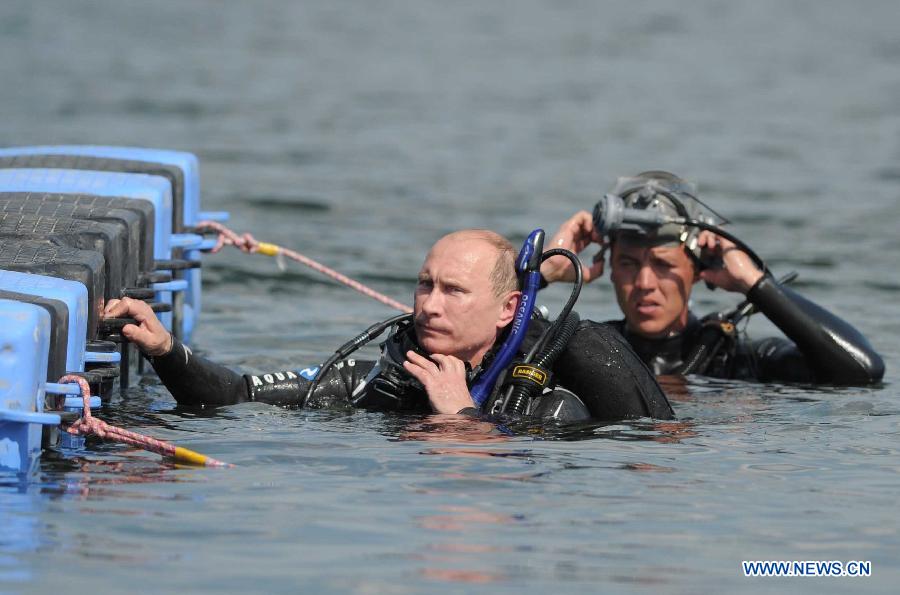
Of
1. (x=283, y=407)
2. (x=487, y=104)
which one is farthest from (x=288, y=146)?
(x=283, y=407)

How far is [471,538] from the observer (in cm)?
449

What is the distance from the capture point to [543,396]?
229 inches

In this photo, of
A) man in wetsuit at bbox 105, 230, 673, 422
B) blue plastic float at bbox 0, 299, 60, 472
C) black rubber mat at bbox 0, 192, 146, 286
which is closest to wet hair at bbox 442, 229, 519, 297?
man in wetsuit at bbox 105, 230, 673, 422

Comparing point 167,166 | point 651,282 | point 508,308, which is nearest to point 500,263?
point 508,308

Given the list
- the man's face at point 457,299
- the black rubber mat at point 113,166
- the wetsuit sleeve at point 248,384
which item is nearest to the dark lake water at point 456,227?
the wetsuit sleeve at point 248,384

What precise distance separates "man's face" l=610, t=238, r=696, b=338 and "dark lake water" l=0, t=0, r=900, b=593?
0.34 meters

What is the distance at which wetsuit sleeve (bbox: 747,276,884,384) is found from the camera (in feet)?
23.6

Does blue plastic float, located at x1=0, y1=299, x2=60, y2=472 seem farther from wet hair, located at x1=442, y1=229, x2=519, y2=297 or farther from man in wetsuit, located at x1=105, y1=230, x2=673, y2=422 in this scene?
wet hair, located at x1=442, y1=229, x2=519, y2=297

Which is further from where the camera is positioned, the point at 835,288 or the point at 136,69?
the point at 136,69

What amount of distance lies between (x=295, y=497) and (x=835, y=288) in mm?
6705

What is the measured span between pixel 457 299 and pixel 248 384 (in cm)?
90

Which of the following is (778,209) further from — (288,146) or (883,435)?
(883,435)

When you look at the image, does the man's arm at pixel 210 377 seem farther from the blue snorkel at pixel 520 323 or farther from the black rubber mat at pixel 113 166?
the black rubber mat at pixel 113 166

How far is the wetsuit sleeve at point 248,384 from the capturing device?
5820 millimetres
